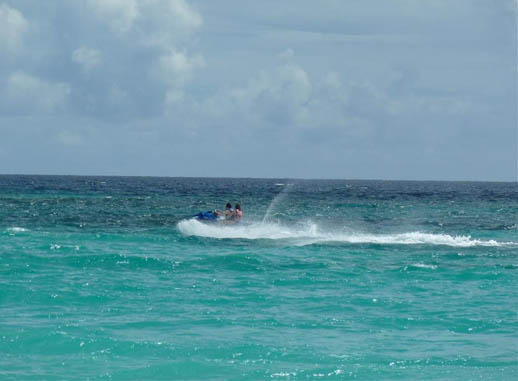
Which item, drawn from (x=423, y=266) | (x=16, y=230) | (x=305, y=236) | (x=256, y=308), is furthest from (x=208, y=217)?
(x=256, y=308)

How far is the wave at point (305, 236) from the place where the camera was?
36.6 metres

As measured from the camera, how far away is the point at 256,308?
2002cm

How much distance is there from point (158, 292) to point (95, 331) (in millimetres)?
4923

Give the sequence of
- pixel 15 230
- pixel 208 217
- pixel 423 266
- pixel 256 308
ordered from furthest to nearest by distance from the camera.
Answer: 1. pixel 208 217
2. pixel 15 230
3. pixel 423 266
4. pixel 256 308

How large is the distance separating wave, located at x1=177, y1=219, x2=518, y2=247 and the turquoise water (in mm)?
282

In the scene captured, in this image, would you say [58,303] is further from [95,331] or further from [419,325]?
[419,325]

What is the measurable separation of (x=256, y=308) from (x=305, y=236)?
18745mm

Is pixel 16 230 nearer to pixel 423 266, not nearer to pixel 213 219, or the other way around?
pixel 213 219

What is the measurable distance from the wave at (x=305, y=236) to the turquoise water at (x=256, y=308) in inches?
11.1

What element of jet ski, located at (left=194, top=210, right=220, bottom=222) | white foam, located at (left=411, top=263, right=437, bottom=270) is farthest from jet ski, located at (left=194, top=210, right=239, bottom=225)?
white foam, located at (left=411, top=263, right=437, bottom=270)

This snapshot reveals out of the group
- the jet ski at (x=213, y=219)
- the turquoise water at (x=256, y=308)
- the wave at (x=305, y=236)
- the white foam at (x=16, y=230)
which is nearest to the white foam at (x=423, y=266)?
the turquoise water at (x=256, y=308)

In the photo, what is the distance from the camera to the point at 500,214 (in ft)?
212

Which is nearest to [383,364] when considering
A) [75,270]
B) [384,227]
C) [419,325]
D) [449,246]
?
[419,325]

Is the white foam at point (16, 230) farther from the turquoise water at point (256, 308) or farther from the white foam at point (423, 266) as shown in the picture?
the white foam at point (423, 266)
